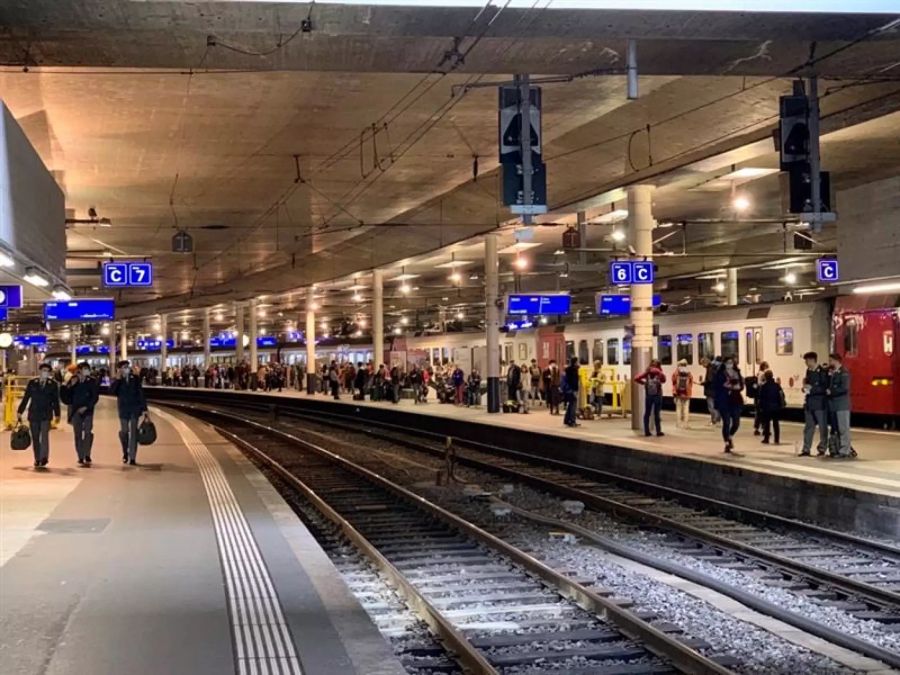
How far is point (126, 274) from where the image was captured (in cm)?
2681

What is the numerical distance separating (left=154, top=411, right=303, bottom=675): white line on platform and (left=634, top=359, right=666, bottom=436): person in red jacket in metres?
10.8

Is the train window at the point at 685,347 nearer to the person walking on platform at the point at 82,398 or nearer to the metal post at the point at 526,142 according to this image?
the person walking on platform at the point at 82,398

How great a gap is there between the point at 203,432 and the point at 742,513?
756 inches

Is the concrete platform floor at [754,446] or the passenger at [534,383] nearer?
the concrete platform floor at [754,446]

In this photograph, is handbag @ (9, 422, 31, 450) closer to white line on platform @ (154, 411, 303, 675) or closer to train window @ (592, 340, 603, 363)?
white line on platform @ (154, 411, 303, 675)

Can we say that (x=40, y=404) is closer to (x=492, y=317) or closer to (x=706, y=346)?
(x=492, y=317)

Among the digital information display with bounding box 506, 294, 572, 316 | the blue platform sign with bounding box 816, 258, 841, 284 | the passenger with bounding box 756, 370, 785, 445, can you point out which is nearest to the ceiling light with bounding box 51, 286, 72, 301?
the passenger with bounding box 756, 370, 785, 445

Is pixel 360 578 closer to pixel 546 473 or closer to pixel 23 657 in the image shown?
pixel 23 657

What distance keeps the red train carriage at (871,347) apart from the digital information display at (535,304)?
10057 mm

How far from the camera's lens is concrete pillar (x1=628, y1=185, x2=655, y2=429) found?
76.5ft

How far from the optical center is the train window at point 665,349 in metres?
32.8

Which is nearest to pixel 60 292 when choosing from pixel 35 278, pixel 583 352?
pixel 35 278

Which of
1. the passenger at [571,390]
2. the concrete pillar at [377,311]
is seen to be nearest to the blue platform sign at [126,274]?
the passenger at [571,390]

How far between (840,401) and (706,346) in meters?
13.5
